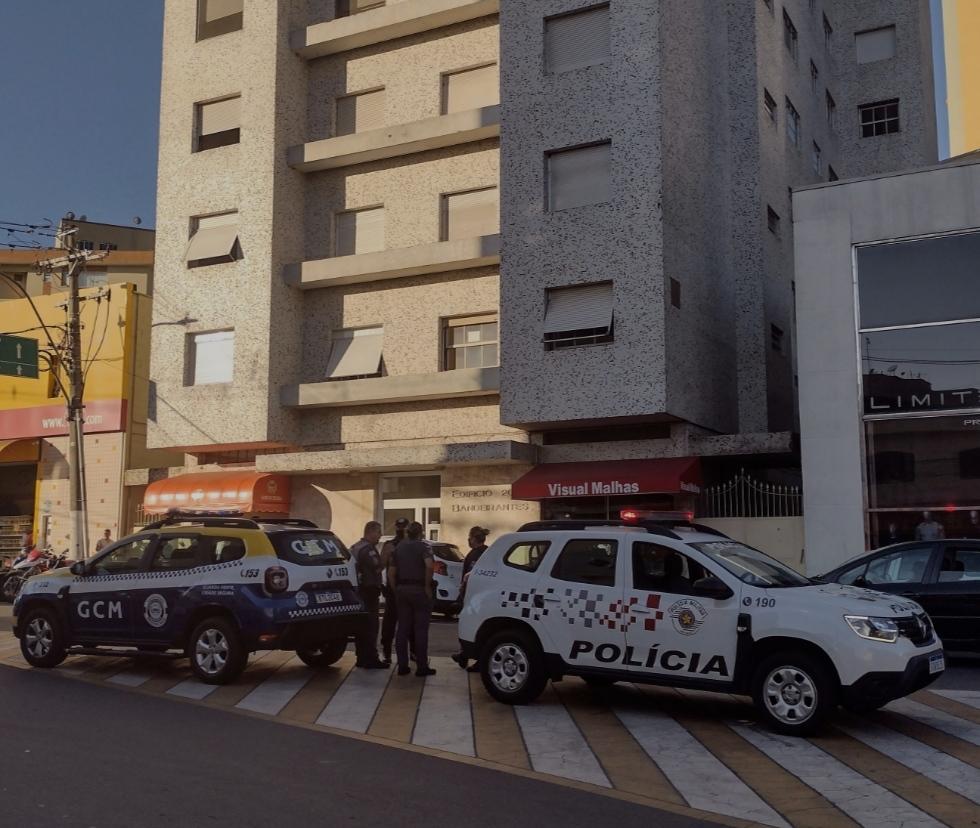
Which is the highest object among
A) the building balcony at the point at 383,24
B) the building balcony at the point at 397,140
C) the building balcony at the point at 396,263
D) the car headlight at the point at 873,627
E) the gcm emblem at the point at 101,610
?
the building balcony at the point at 383,24

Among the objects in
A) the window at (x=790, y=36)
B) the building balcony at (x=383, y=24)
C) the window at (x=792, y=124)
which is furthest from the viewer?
the window at (x=790, y=36)

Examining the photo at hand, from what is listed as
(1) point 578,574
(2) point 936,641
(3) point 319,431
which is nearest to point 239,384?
(3) point 319,431

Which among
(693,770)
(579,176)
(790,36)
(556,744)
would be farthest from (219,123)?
(693,770)

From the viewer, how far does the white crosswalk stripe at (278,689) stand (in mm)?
10297

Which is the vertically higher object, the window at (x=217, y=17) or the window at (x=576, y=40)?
the window at (x=217, y=17)

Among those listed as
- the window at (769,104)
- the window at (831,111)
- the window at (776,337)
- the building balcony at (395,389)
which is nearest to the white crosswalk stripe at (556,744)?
the building balcony at (395,389)

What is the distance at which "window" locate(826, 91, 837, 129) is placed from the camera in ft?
112

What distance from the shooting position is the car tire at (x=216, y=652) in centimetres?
1133

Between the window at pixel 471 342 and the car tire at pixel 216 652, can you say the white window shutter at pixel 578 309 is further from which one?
the car tire at pixel 216 652

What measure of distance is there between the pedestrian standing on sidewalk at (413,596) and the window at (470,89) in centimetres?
1561

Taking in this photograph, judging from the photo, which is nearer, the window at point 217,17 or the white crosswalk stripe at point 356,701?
the white crosswalk stripe at point 356,701

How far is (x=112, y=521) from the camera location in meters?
29.4

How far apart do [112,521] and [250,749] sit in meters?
22.8

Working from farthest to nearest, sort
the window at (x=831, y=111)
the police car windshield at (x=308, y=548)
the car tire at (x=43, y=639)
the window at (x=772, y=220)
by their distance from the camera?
1. the window at (x=831, y=111)
2. the window at (x=772, y=220)
3. the car tire at (x=43, y=639)
4. the police car windshield at (x=308, y=548)
